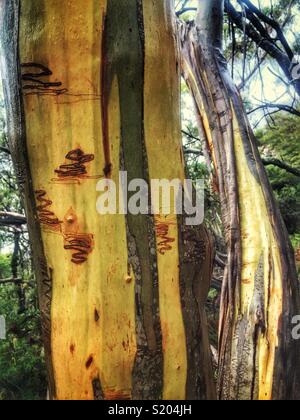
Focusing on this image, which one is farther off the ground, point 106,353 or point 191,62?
point 191,62

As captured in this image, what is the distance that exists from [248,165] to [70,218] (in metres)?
1.10

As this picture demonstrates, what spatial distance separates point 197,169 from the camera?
359cm

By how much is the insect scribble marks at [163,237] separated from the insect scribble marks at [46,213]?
150 mm

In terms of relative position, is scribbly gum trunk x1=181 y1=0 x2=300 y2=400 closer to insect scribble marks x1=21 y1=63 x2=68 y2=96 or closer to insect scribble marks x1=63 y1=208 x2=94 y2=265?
insect scribble marks x1=63 y1=208 x2=94 y2=265

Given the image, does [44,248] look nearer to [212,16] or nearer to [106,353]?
[106,353]

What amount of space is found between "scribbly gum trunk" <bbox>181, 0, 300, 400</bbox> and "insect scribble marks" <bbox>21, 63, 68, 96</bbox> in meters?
1.01

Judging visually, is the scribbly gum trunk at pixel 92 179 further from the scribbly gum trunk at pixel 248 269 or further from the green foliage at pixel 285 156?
the green foliage at pixel 285 156

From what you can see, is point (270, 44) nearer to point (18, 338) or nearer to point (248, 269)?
point (248, 269)

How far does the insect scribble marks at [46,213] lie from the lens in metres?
0.65

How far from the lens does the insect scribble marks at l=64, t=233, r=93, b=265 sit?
632 mm

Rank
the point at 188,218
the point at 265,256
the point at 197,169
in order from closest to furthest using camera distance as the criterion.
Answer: the point at 188,218 < the point at 265,256 < the point at 197,169

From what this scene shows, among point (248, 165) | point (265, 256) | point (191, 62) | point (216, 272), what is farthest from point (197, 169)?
point (265, 256)

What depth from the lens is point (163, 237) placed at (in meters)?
0.69

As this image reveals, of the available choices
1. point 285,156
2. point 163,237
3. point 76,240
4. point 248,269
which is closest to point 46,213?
point 76,240
